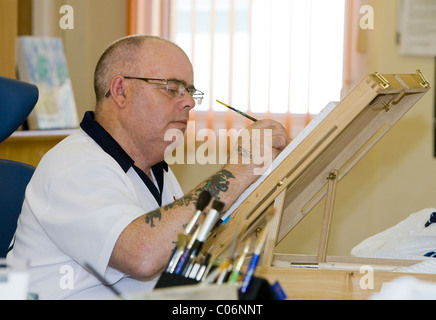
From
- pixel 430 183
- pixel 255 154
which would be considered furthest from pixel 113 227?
pixel 430 183

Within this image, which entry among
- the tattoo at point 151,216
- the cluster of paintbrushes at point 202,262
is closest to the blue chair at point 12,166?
the tattoo at point 151,216

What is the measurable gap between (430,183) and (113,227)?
242 centimetres

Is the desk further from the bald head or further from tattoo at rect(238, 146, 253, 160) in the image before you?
tattoo at rect(238, 146, 253, 160)

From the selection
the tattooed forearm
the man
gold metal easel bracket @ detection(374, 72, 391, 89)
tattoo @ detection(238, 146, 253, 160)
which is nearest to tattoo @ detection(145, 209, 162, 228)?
the man

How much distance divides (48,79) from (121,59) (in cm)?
135

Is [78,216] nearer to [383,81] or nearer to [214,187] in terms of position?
[214,187]

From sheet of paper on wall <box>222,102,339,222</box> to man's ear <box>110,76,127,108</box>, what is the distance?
38cm

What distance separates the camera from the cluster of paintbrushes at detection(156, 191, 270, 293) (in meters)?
0.80

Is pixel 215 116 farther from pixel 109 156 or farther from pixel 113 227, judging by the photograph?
pixel 113 227

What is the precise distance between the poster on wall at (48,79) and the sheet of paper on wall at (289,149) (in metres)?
1.56

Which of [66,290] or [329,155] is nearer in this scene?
[66,290]

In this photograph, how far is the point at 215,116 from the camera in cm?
340

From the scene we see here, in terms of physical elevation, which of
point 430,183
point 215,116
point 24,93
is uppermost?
point 24,93
